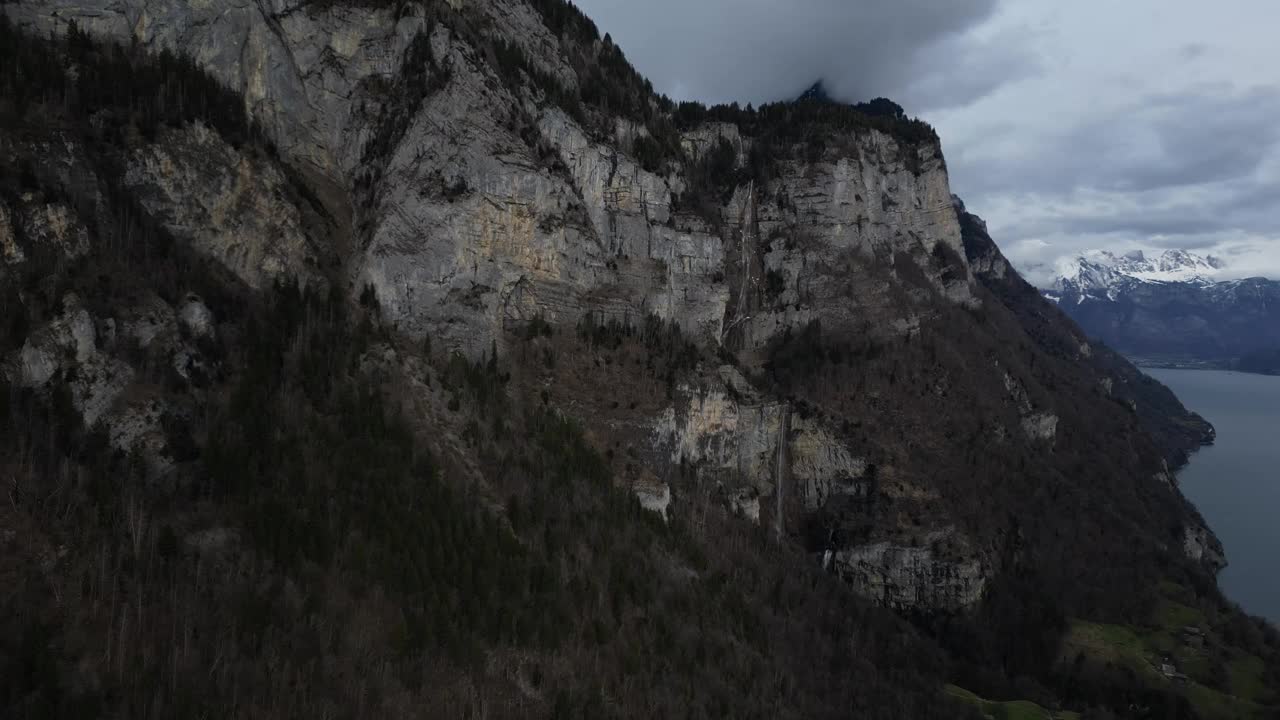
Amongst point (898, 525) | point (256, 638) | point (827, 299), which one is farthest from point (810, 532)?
point (256, 638)

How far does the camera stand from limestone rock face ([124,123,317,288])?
61.8m

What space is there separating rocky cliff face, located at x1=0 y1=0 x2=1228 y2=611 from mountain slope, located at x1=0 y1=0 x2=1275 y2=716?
0.48 metres

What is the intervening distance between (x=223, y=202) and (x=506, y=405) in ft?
108

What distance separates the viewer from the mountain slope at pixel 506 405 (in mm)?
49500

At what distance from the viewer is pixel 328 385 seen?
212 ft

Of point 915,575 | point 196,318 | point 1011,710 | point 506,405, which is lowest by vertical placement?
point 1011,710

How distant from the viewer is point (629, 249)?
3866 inches

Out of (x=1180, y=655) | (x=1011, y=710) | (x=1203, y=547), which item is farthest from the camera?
(x=1203, y=547)

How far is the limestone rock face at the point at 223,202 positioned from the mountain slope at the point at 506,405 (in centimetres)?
29

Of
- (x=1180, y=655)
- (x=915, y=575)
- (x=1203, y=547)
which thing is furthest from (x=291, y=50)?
(x=1203, y=547)

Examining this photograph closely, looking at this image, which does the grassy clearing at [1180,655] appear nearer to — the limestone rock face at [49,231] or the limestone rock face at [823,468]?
the limestone rock face at [823,468]

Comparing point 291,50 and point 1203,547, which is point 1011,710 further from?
point 291,50

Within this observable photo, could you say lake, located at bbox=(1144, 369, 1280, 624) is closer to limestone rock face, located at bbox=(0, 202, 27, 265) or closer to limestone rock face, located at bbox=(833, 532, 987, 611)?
limestone rock face, located at bbox=(833, 532, 987, 611)

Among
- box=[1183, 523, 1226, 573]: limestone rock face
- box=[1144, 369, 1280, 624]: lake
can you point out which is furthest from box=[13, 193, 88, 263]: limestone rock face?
box=[1144, 369, 1280, 624]: lake
